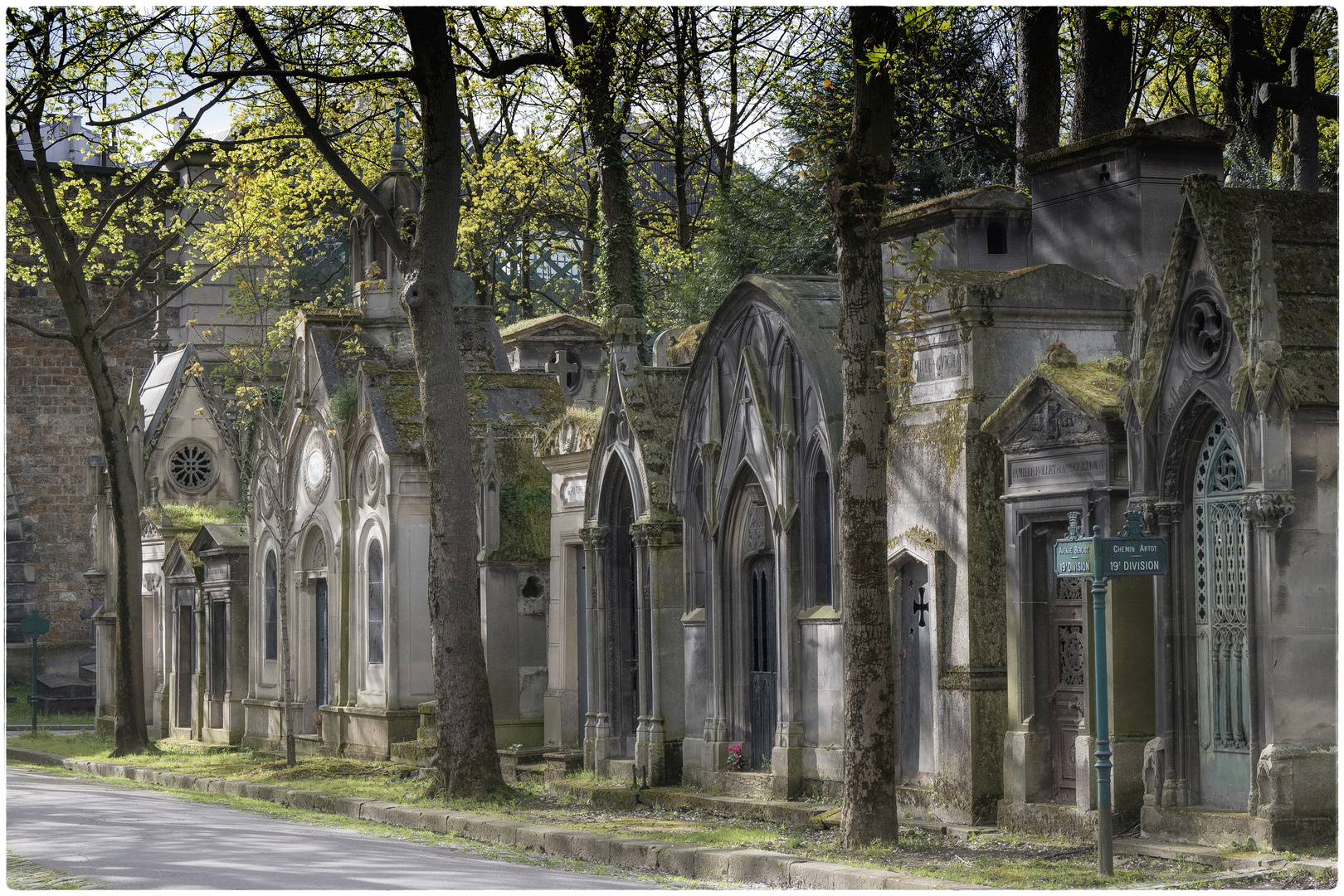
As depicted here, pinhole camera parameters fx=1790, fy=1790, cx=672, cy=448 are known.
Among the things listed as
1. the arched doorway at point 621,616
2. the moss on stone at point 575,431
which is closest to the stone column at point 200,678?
the moss on stone at point 575,431

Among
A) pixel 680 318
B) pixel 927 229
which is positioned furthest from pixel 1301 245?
pixel 680 318

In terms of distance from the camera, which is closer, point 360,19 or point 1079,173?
point 1079,173

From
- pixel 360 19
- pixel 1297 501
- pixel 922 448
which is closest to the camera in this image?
pixel 1297 501

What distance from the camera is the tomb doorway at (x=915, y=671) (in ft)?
50.0

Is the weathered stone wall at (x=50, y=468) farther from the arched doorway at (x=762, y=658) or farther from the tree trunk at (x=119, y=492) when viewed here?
the arched doorway at (x=762, y=658)

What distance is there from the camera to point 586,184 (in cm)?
3850

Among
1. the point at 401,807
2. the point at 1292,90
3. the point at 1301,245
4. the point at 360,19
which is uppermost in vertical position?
the point at 360,19

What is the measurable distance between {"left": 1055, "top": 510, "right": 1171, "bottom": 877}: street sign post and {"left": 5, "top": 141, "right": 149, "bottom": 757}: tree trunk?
62.9 ft

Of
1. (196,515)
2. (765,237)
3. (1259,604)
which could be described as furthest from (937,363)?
(196,515)

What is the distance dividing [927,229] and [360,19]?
8244 millimetres

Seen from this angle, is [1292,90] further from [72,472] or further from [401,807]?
[72,472]

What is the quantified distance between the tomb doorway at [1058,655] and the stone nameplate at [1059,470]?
0.36 metres

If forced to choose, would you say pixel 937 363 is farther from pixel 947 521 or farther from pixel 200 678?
pixel 200 678

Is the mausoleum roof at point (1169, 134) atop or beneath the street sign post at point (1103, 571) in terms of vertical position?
atop
